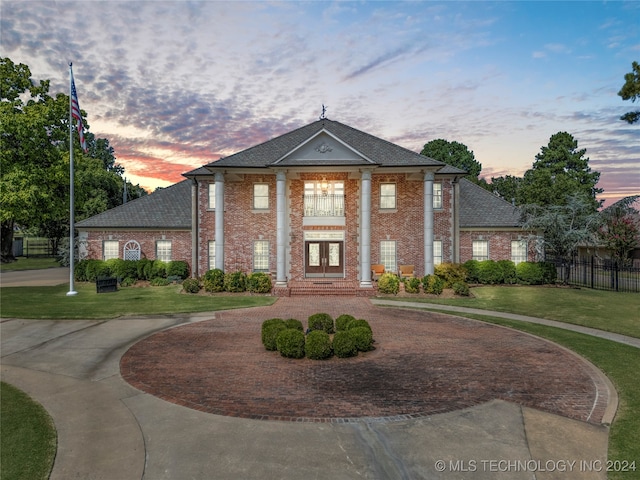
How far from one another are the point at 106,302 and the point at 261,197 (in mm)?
11460

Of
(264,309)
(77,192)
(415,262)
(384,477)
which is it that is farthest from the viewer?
(77,192)

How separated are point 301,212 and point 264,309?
945 cm

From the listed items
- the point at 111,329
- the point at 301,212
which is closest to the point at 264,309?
the point at 111,329

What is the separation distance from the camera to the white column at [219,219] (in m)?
24.0

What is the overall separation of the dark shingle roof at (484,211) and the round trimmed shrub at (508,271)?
3.03 metres

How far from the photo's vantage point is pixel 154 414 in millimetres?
6746

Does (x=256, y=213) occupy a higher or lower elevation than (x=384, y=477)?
higher

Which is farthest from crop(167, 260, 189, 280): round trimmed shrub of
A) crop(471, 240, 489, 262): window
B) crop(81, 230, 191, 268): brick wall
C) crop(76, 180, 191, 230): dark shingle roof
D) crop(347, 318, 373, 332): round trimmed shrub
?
crop(471, 240, 489, 262): window

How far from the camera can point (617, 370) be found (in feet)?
30.1

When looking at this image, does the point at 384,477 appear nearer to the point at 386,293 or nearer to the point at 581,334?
the point at 581,334

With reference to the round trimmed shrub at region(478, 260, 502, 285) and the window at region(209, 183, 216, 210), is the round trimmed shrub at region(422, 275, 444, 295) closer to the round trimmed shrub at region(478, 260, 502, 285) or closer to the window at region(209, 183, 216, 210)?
the round trimmed shrub at region(478, 260, 502, 285)

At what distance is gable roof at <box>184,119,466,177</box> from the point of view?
75.3 feet

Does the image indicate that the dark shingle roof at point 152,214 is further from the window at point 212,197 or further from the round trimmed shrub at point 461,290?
the round trimmed shrub at point 461,290

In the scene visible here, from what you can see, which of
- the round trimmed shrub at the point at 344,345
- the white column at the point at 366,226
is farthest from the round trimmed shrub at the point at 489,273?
the round trimmed shrub at the point at 344,345
